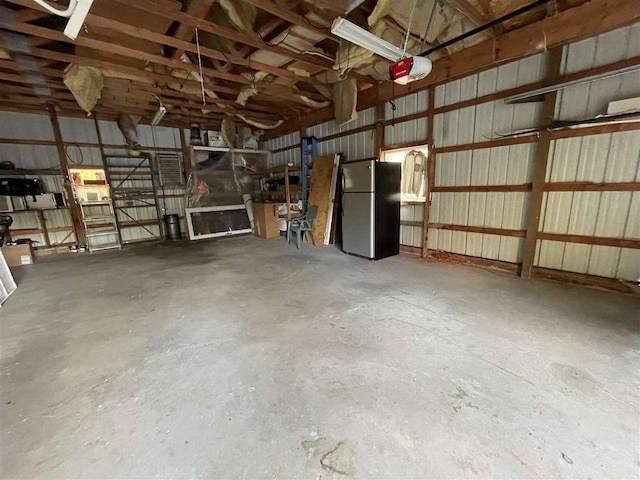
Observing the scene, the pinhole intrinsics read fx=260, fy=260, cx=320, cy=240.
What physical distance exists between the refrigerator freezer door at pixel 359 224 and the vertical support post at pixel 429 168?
97 cm

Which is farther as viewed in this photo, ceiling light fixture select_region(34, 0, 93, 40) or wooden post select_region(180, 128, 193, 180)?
wooden post select_region(180, 128, 193, 180)

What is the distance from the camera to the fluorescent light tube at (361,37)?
2.47 metres

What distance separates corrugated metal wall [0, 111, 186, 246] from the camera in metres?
5.77

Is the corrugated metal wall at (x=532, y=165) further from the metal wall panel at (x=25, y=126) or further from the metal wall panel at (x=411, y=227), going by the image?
the metal wall panel at (x=25, y=126)

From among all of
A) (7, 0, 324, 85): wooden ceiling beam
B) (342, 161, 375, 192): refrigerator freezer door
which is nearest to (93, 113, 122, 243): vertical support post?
(7, 0, 324, 85): wooden ceiling beam

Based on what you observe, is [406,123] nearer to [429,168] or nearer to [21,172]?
[429,168]

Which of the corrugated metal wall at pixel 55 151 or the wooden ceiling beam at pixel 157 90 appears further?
the corrugated metal wall at pixel 55 151

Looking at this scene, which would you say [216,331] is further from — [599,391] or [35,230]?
[35,230]

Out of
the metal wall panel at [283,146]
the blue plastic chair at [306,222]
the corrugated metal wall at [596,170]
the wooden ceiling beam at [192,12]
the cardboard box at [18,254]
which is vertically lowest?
the cardboard box at [18,254]

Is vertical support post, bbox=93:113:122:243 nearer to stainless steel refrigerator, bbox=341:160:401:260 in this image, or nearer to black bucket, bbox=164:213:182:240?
black bucket, bbox=164:213:182:240

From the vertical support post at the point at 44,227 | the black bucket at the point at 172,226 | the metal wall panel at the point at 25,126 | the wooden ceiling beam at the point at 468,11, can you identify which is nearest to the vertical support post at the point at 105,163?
the metal wall panel at the point at 25,126

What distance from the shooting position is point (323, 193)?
601 cm

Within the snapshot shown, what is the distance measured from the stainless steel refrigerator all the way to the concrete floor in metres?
1.38

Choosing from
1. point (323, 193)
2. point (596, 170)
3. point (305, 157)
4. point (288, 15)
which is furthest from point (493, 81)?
point (305, 157)
